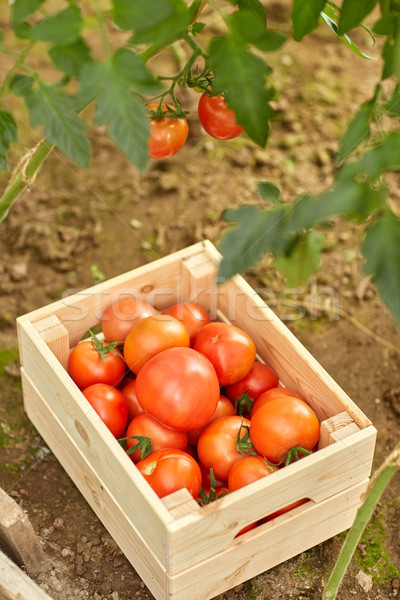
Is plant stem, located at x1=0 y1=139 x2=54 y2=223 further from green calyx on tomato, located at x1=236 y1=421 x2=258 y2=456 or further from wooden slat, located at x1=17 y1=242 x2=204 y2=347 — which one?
green calyx on tomato, located at x1=236 y1=421 x2=258 y2=456

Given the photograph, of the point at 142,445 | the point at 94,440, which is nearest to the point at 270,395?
the point at 142,445

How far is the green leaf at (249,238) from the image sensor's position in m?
1.19

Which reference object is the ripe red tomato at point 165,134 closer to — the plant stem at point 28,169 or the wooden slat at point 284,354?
the plant stem at point 28,169

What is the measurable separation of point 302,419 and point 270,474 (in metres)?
0.18

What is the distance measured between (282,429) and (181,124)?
0.72 m

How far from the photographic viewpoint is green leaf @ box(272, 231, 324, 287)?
1309mm

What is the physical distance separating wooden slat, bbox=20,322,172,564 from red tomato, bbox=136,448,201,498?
66mm

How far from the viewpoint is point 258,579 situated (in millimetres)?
1902

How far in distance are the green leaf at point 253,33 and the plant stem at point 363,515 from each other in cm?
83

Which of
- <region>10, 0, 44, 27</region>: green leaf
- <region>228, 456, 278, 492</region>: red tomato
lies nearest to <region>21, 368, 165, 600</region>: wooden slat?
<region>228, 456, 278, 492</region>: red tomato

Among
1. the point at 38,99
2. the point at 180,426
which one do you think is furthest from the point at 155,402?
the point at 38,99

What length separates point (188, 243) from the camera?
9.00ft

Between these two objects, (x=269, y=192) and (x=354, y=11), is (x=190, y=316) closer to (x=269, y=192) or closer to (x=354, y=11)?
(x=269, y=192)

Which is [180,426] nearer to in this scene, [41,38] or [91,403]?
[91,403]
